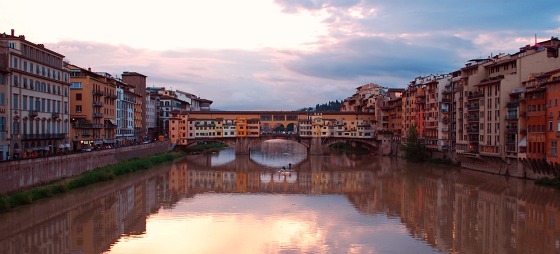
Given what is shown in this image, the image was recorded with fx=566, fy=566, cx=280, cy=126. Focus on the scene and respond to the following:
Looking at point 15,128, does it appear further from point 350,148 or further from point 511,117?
point 350,148

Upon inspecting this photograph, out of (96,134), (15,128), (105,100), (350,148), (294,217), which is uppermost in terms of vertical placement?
(105,100)

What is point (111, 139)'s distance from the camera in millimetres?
48156

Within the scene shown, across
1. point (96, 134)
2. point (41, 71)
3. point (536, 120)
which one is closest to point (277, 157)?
point (96, 134)

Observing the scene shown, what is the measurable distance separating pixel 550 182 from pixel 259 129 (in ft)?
122

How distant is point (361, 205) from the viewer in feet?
85.7

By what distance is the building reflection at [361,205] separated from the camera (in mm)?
18328

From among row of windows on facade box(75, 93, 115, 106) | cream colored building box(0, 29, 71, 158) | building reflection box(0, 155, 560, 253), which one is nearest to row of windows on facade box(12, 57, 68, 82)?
cream colored building box(0, 29, 71, 158)

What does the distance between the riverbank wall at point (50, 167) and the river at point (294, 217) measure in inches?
Answer: 51.6

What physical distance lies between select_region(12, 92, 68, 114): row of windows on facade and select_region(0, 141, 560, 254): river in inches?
221

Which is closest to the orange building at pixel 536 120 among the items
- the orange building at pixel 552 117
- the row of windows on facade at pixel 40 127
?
the orange building at pixel 552 117

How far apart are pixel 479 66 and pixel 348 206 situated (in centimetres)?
1835

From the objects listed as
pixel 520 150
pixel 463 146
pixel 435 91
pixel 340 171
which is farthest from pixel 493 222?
pixel 435 91

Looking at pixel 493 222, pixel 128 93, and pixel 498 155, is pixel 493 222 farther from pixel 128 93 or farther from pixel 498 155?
pixel 128 93

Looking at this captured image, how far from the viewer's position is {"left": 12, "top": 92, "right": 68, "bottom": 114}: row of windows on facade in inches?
1129
